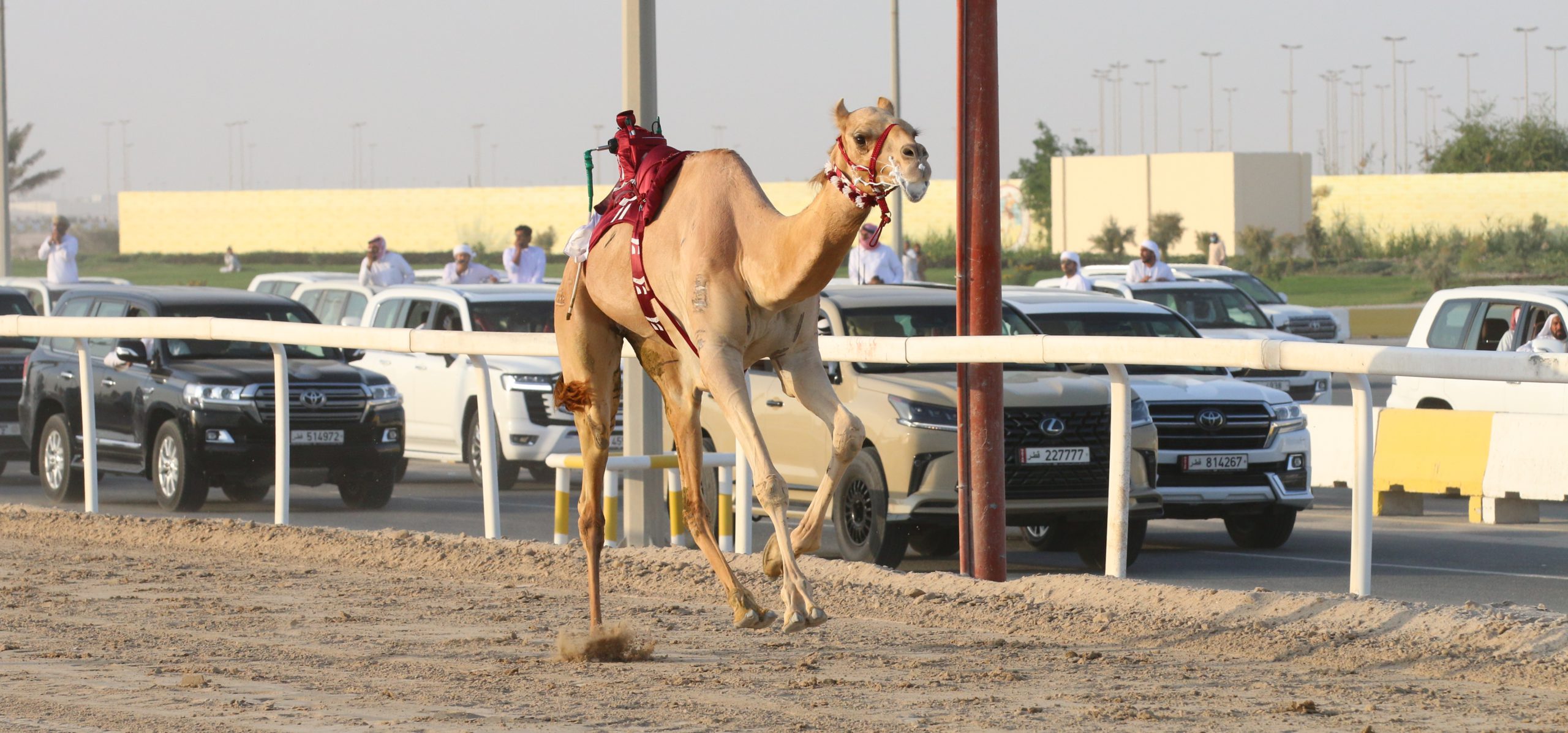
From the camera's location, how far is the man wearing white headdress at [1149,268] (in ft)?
93.9

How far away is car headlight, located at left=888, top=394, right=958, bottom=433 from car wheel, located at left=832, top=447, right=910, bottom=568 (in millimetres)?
275

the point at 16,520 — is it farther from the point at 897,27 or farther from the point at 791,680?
the point at 897,27

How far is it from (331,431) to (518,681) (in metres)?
10.1

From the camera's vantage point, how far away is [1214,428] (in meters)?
14.6

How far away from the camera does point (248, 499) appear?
18547 mm

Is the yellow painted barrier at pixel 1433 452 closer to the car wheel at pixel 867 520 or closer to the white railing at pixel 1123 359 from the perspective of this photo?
the car wheel at pixel 867 520

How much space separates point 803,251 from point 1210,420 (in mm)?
7605

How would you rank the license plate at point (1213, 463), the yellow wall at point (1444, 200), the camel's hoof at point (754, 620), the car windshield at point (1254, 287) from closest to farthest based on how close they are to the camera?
1. the camel's hoof at point (754, 620)
2. the license plate at point (1213, 463)
3. the car windshield at point (1254, 287)
4. the yellow wall at point (1444, 200)

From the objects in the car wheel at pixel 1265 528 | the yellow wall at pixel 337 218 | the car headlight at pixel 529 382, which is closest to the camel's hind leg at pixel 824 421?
the car wheel at pixel 1265 528

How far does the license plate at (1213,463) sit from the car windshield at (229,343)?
7.36 meters

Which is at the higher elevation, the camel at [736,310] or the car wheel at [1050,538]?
the camel at [736,310]

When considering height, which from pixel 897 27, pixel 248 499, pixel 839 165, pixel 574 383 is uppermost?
pixel 897 27

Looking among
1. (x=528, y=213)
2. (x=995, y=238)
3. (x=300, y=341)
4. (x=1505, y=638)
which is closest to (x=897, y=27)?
(x=300, y=341)

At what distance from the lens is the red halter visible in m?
7.08
